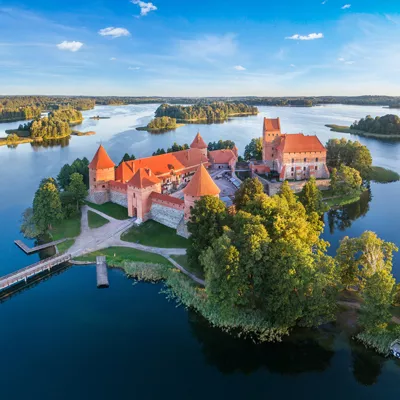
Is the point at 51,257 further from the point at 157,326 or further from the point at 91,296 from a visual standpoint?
the point at 157,326

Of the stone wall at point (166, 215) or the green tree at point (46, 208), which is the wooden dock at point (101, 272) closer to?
the stone wall at point (166, 215)

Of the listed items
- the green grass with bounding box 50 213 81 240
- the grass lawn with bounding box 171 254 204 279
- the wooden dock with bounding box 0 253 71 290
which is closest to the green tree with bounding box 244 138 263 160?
the green grass with bounding box 50 213 81 240

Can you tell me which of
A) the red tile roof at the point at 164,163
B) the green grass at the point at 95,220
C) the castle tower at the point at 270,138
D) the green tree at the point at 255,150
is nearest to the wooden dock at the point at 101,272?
the green grass at the point at 95,220

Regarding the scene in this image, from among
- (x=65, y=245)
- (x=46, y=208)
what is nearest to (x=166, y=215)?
(x=65, y=245)

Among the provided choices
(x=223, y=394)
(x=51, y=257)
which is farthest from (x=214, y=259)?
(x=51, y=257)

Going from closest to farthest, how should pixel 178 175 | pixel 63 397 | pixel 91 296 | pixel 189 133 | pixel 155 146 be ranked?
pixel 63 397
pixel 91 296
pixel 178 175
pixel 155 146
pixel 189 133

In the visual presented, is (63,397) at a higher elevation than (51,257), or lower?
lower
